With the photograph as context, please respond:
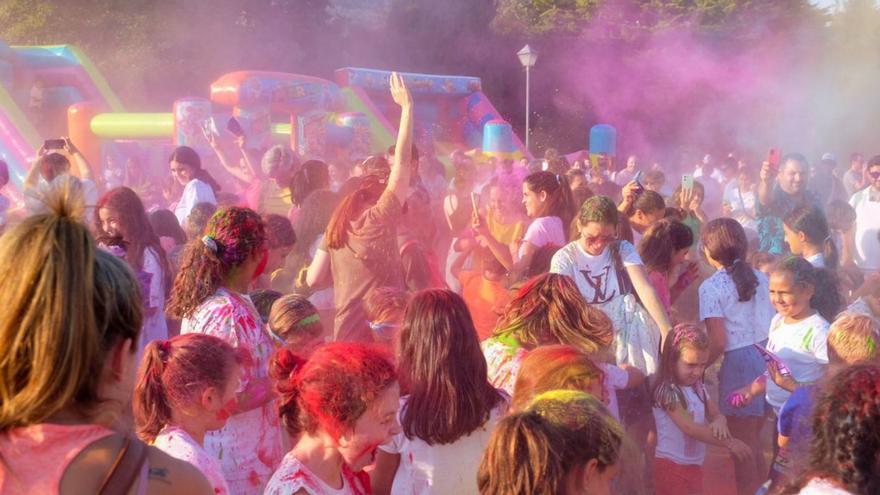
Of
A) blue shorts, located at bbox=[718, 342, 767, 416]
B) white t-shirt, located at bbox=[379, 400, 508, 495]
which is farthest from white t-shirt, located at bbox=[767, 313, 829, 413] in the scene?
Result: white t-shirt, located at bbox=[379, 400, 508, 495]

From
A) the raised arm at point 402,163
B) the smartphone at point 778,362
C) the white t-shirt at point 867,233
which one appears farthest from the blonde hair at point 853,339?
the white t-shirt at point 867,233

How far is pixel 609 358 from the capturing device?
13.2ft

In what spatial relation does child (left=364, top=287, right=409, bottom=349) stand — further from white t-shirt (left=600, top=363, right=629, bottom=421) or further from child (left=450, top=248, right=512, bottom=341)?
white t-shirt (left=600, top=363, right=629, bottom=421)

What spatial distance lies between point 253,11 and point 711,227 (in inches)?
1073

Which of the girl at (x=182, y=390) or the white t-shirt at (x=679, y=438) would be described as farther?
the white t-shirt at (x=679, y=438)

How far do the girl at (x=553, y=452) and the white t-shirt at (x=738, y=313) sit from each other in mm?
2605

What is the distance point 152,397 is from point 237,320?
521 mm

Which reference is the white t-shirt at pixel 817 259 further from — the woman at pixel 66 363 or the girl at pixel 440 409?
the woman at pixel 66 363

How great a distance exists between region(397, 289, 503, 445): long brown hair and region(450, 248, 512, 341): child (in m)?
1.67

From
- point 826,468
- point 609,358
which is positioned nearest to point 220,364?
point 826,468

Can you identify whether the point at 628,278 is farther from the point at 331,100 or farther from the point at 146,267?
the point at 331,100

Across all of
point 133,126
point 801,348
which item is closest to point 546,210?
point 801,348

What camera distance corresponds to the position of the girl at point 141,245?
404 centimetres

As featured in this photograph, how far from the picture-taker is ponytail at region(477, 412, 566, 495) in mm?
1927
